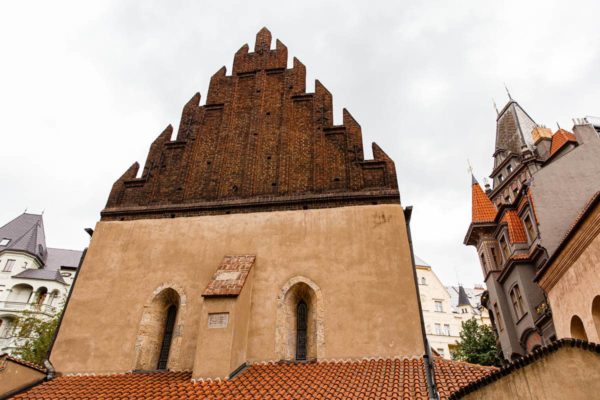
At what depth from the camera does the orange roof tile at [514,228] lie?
65.2 ft

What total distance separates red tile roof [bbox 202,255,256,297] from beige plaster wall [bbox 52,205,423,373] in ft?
1.27

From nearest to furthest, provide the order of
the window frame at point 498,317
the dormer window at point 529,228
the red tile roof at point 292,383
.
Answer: the red tile roof at point 292,383, the dormer window at point 529,228, the window frame at point 498,317

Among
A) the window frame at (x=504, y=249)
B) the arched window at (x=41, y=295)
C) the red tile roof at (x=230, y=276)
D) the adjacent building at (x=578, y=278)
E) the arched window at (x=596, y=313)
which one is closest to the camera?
the red tile roof at (x=230, y=276)

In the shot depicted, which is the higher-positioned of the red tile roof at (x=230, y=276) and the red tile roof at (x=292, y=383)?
the red tile roof at (x=230, y=276)

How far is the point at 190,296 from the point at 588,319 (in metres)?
10.3

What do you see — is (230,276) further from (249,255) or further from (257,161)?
(257,161)

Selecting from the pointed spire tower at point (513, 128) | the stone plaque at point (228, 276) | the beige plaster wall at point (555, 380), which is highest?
the pointed spire tower at point (513, 128)

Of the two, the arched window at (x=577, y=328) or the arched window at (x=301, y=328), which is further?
the arched window at (x=577, y=328)

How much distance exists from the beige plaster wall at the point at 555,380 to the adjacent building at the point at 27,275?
113 feet

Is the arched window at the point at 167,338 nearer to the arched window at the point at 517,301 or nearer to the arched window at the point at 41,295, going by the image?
the arched window at the point at 517,301

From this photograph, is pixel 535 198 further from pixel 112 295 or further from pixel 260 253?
pixel 112 295

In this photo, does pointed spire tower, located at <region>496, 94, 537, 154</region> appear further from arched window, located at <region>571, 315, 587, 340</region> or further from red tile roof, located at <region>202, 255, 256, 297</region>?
red tile roof, located at <region>202, 255, 256, 297</region>

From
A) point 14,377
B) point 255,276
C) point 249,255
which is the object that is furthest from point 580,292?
point 14,377

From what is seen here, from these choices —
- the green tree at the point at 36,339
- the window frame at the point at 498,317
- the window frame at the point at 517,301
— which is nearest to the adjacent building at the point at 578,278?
the window frame at the point at 517,301
